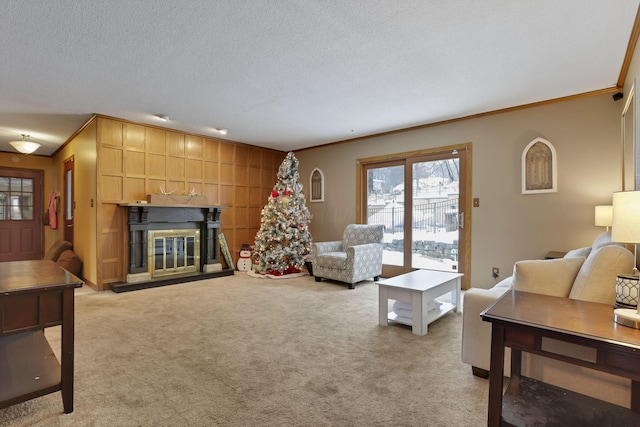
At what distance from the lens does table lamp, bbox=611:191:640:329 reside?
53.6 inches

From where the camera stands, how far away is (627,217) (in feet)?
4.72

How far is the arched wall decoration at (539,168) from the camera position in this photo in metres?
4.05

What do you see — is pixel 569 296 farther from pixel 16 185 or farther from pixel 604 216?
pixel 16 185

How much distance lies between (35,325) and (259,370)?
Answer: 4.37 feet

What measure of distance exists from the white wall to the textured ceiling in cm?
29

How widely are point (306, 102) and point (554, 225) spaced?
346 centimetres

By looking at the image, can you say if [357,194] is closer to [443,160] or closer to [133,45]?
[443,160]

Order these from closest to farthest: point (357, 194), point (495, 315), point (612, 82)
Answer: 1. point (495, 315)
2. point (612, 82)
3. point (357, 194)

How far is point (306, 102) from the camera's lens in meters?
4.13

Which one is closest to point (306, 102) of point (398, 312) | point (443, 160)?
point (443, 160)

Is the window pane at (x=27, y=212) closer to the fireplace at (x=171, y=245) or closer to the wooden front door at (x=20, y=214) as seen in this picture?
the wooden front door at (x=20, y=214)

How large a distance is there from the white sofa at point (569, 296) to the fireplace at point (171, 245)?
14.9ft

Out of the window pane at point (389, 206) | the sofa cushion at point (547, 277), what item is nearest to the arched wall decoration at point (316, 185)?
the window pane at point (389, 206)

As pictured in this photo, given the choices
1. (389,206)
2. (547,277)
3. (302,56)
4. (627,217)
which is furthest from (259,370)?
(389,206)
